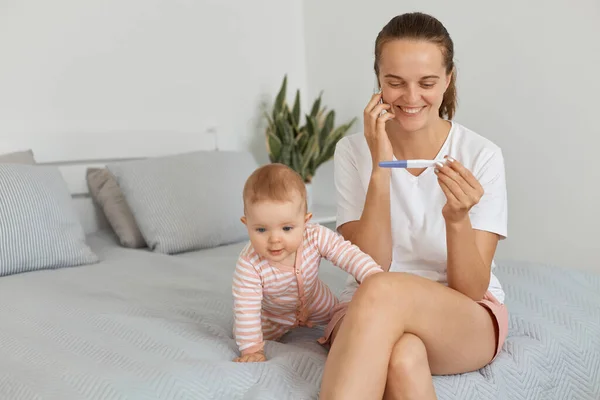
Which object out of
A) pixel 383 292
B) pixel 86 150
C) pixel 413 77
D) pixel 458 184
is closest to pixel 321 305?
pixel 383 292

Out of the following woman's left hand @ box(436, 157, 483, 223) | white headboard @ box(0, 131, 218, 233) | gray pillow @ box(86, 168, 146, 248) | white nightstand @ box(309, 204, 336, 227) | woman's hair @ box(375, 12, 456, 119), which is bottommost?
white nightstand @ box(309, 204, 336, 227)

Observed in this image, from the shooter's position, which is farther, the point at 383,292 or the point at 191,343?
the point at 191,343

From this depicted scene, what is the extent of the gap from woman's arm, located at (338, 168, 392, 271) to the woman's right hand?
42mm

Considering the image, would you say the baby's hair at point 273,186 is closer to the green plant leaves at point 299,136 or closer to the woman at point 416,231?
the woman at point 416,231

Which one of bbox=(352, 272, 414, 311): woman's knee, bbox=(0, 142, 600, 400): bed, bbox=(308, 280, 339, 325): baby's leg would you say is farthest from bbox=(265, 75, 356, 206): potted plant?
bbox=(352, 272, 414, 311): woman's knee

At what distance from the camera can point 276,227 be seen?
145 cm

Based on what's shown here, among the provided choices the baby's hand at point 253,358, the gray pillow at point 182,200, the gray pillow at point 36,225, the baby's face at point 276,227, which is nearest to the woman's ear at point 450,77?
the baby's face at point 276,227

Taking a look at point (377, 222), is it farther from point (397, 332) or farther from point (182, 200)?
point (182, 200)

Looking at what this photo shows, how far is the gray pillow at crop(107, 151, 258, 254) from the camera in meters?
2.67

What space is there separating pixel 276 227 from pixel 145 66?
6.55 feet

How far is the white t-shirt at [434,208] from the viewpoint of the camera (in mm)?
1617

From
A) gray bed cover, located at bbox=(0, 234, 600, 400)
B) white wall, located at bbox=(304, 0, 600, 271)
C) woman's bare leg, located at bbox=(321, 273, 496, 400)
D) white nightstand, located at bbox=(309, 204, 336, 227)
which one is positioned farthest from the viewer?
white nightstand, located at bbox=(309, 204, 336, 227)

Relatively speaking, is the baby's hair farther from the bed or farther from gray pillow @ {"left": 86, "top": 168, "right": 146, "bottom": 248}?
gray pillow @ {"left": 86, "top": 168, "right": 146, "bottom": 248}

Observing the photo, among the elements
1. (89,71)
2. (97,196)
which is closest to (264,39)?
(89,71)
